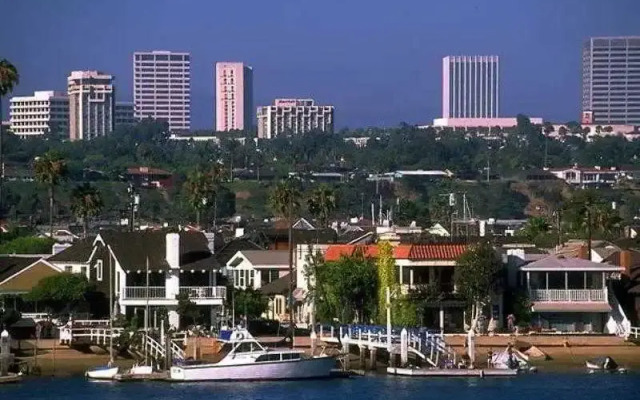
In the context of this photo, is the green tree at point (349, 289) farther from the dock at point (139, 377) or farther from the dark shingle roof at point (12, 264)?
the dark shingle roof at point (12, 264)

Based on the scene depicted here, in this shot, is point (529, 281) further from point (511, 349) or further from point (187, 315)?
point (187, 315)

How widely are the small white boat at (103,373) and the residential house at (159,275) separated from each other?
731cm

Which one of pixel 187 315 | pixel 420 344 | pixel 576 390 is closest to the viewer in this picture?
pixel 576 390

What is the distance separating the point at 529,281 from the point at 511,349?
7085mm

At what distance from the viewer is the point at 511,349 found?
245 feet

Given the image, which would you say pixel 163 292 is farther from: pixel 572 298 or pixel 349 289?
pixel 572 298

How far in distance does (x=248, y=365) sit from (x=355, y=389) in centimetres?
365

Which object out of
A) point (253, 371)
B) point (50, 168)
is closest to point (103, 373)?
point (253, 371)

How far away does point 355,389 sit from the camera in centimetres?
6850

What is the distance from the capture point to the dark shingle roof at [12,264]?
8775 centimetres

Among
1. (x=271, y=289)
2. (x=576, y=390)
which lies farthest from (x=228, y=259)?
(x=576, y=390)

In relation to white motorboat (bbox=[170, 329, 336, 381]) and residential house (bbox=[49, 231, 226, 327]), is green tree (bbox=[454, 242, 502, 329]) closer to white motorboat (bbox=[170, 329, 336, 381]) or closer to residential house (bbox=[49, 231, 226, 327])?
residential house (bbox=[49, 231, 226, 327])

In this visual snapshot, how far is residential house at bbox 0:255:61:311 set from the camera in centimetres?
8472

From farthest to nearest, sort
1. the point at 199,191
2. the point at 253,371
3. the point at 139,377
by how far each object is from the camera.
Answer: the point at 199,191 → the point at 139,377 → the point at 253,371
